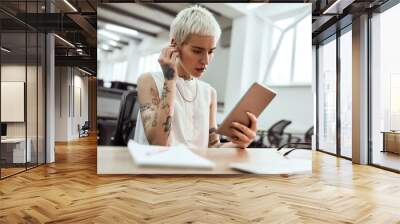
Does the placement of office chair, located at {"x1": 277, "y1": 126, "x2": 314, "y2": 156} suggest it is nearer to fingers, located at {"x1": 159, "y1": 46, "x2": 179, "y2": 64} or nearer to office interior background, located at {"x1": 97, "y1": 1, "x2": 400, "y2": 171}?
office interior background, located at {"x1": 97, "y1": 1, "x2": 400, "y2": 171}

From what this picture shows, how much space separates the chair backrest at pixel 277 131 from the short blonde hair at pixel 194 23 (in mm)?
878

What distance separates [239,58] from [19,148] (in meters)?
3.92

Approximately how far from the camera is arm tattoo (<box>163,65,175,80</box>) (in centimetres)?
310

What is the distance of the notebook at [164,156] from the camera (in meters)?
3.01

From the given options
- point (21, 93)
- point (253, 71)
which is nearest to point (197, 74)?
point (253, 71)

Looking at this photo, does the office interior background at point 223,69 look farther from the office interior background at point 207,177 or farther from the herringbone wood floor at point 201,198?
the herringbone wood floor at point 201,198

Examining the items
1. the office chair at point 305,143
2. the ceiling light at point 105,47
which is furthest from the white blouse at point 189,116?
the office chair at point 305,143

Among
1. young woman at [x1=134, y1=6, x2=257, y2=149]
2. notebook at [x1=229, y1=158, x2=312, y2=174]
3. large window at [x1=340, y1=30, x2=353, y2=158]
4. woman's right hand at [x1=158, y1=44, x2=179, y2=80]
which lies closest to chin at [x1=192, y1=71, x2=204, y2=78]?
young woman at [x1=134, y1=6, x2=257, y2=149]

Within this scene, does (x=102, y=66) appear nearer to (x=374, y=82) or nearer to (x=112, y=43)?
(x=112, y=43)

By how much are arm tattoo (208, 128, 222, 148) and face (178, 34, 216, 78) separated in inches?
19.1

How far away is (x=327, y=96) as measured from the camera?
8289 mm

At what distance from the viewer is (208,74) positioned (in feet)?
10.4

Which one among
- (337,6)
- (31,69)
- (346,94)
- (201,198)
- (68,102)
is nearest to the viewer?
(201,198)

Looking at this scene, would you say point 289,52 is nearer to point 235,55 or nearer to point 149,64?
point 235,55
